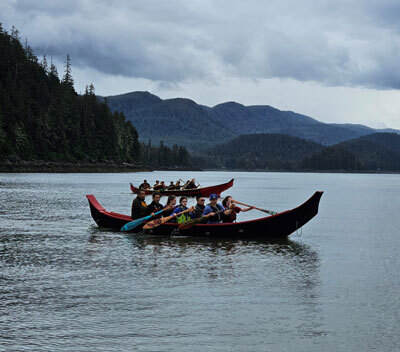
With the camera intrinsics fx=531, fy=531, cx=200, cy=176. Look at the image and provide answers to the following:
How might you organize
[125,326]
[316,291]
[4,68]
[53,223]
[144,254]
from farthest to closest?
[4,68] → [53,223] → [144,254] → [316,291] → [125,326]

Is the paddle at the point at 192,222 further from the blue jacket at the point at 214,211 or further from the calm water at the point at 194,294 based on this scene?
the calm water at the point at 194,294

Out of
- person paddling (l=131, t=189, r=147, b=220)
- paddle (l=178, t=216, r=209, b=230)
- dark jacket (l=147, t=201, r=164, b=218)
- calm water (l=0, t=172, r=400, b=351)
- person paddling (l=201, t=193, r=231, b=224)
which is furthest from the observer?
dark jacket (l=147, t=201, r=164, b=218)

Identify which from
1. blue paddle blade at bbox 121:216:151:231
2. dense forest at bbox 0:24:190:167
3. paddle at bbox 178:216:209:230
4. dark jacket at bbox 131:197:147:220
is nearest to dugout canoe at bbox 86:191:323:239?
paddle at bbox 178:216:209:230

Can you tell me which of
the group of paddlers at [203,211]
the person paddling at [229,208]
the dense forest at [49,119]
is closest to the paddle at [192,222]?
the group of paddlers at [203,211]

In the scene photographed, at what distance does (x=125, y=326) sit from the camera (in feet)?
33.7

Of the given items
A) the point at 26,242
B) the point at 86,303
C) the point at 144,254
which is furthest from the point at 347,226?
the point at 86,303

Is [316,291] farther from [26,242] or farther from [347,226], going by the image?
[347,226]

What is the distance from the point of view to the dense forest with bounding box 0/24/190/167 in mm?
121375

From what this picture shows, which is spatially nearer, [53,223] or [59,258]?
[59,258]

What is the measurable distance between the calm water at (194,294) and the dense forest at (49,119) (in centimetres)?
9783

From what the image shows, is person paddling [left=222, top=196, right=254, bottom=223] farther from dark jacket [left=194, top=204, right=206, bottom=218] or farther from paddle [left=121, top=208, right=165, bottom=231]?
paddle [left=121, top=208, right=165, bottom=231]

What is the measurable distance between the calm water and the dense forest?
9783 cm

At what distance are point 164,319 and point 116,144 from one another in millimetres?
155498

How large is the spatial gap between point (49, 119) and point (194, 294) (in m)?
131
